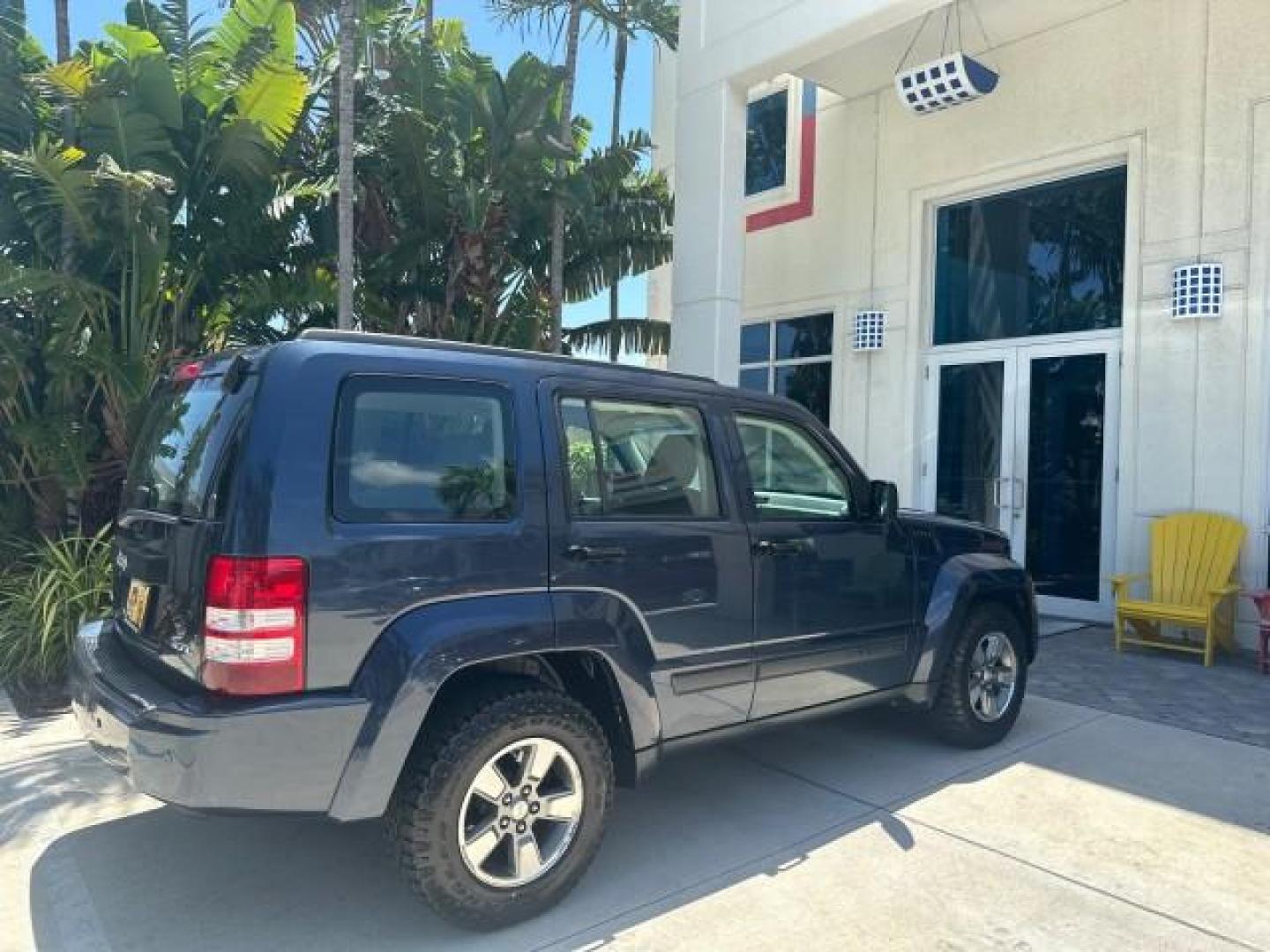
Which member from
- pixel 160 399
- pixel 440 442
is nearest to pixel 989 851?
pixel 440 442

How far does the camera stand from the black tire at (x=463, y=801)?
2.79 m

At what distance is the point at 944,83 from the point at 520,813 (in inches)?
295

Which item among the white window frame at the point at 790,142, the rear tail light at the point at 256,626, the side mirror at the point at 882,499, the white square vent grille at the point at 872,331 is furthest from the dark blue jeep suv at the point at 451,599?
the white window frame at the point at 790,142

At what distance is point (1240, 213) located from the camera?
23.9 feet

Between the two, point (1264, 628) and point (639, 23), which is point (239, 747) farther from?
point (639, 23)

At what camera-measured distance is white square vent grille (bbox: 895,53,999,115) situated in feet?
25.8

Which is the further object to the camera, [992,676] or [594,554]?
[992,676]

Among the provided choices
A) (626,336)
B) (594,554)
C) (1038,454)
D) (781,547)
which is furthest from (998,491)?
(594,554)

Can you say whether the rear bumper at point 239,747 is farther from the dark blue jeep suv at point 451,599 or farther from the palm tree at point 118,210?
the palm tree at point 118,210

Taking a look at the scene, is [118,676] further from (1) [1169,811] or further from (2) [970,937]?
(1) [1169,811]

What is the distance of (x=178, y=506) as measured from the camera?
2.99m

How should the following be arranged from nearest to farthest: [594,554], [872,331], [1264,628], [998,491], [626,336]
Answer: [594,554] → [1264,628] → [998,491] → [872,331] → [626,336]

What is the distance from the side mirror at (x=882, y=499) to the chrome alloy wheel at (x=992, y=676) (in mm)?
1035

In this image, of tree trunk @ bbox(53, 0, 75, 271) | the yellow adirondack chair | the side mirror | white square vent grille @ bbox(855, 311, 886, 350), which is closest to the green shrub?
tree trunk @ bbox(53, 0, 75, 271)
